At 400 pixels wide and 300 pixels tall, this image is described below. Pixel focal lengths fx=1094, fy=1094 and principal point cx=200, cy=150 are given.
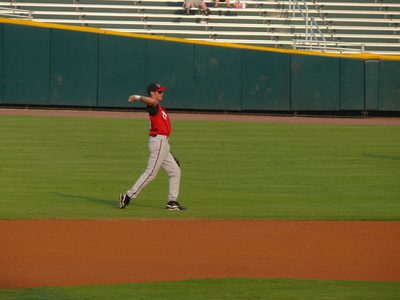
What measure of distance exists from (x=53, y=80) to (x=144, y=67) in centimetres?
259

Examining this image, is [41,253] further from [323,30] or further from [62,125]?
[323,30]

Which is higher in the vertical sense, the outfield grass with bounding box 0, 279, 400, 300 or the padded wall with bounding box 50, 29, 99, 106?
the padded wall with bounding box 50, 29, 99, 106

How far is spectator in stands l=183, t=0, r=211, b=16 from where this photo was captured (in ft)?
113

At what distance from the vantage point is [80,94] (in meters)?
31.0

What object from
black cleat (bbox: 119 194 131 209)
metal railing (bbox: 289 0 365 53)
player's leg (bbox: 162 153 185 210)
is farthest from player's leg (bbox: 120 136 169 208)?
metal railing (bbox: 289 0 365 53)

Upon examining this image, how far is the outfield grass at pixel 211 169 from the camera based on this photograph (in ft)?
49.6

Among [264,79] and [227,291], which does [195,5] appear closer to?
[264,79]

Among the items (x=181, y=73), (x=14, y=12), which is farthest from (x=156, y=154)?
(x=14, y=12)

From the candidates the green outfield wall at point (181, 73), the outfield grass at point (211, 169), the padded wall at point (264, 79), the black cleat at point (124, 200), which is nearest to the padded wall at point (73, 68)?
the green outfield wall at point (181, 73)

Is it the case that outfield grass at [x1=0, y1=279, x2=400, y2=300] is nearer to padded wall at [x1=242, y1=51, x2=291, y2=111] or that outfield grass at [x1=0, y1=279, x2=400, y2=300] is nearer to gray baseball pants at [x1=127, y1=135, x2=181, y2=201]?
gray baseball pants at [x1=127, y1=135, x2=181, y2=201]

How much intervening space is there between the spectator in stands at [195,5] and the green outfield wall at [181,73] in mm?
3424

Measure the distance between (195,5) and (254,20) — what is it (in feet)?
6.49

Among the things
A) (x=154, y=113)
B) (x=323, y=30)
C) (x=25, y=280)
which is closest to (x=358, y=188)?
(x=154, y=113)

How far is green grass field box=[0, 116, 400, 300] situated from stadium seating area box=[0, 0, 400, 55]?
5987 mm
